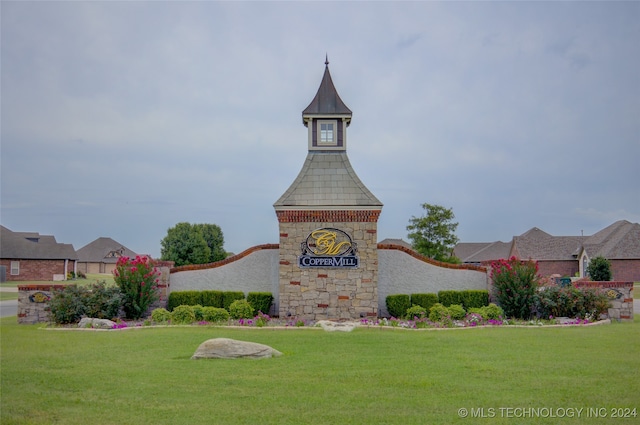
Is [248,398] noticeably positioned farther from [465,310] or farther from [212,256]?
[212,256]

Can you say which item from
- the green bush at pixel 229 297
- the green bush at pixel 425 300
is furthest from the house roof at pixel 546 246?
the green bush at pixel 229 297

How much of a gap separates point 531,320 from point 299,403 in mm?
12586

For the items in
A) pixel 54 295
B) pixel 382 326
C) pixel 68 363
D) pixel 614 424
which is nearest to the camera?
pixel 614 424

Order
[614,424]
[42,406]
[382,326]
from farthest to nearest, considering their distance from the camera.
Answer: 1. [382,326]
2. [42,406]
3. [614,424]

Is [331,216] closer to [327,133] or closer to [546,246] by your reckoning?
[327,133]

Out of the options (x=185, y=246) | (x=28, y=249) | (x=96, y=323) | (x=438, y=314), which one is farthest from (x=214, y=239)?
(x=438, y=314)

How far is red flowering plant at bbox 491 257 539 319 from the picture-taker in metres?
18.3

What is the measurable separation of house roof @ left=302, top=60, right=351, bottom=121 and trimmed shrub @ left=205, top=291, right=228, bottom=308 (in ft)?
24.3

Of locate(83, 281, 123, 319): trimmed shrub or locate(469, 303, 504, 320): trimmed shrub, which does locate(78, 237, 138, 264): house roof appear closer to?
locate(83, 281, 123, 319): trimmed shrub

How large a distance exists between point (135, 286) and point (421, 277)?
1032cm

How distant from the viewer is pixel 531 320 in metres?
17.6

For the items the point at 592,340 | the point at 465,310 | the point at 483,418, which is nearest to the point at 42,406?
the point at 483,418

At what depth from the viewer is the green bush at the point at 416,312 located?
59.0 ft

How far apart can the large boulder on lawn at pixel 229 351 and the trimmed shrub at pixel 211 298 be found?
29.0 feet
